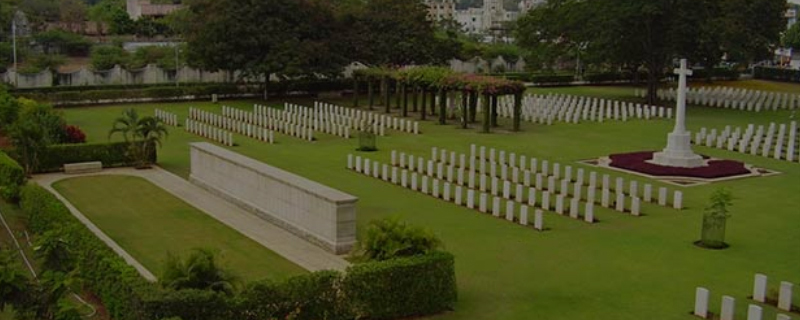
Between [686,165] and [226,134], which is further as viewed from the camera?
[226,134]

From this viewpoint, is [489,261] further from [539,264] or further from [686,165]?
[686,165]

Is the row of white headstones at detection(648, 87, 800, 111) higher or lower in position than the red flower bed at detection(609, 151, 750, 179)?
higher

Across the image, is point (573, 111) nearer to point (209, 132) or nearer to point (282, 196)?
point (209, 132)

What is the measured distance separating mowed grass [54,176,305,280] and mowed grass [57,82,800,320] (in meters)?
2.65

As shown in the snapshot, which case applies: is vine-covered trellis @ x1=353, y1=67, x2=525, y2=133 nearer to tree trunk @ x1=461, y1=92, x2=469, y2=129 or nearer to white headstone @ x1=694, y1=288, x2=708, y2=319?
tree trunk @ x1=461, y1=92, x2=469, y2=129

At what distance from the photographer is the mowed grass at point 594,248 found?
47.5 ft

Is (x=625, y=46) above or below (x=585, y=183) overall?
above

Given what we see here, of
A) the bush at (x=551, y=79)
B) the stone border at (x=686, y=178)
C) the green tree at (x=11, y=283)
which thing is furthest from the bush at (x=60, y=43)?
the green tree at (x=11, y=283)

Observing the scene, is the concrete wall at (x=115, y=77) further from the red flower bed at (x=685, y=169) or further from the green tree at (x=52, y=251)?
the green tree at (x=52, y=251)

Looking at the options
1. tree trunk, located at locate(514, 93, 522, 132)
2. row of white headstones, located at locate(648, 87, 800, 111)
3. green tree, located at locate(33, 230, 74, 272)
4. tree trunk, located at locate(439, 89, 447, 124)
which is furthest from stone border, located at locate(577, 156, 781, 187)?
row of white headstones, located at locate(648, 87, 800, 111)

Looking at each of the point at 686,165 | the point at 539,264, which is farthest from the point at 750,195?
the point at 539,264

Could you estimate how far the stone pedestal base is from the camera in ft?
90.1

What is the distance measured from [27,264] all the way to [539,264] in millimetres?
9353

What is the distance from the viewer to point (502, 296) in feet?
48.4
